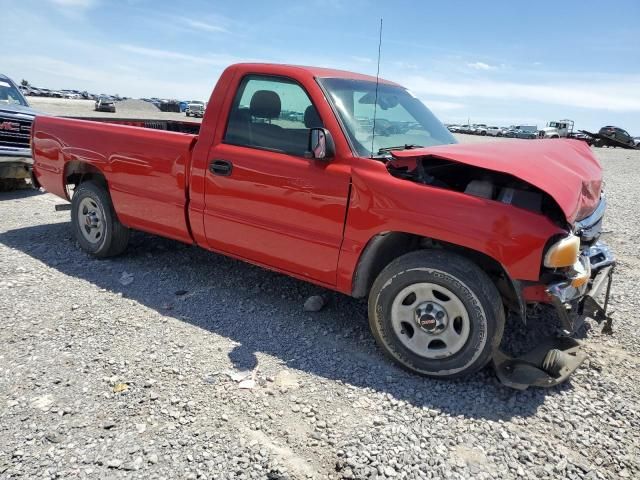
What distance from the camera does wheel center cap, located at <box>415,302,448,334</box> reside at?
3051mm

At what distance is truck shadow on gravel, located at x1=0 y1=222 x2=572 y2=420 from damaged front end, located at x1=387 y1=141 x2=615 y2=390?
201 mm

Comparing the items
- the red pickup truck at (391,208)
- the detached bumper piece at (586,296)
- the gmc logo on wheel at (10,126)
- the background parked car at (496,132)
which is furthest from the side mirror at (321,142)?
the background parked car at (496,132)

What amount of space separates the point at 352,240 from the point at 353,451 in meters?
1.37

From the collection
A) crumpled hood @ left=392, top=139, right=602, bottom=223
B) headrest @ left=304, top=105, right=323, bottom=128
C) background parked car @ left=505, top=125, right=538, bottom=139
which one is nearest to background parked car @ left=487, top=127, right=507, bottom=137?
background parked car @ left=505, top=125, right=538, bottom=139

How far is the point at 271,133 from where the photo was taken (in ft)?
12.0

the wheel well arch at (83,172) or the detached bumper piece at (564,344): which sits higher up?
the wheel well arch at (83,172)

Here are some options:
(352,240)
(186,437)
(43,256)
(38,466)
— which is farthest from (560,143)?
(43,256)

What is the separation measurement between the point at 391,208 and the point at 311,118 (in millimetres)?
948

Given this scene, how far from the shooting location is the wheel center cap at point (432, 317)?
120 inches

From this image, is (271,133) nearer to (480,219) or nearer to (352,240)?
(352,240)

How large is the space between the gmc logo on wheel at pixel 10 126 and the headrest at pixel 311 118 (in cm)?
669

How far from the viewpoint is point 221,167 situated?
12.4 ft

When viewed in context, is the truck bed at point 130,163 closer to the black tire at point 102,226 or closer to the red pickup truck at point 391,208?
the red pickup truck at point 391,208

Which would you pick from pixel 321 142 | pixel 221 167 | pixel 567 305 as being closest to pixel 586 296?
pixel 567 305
